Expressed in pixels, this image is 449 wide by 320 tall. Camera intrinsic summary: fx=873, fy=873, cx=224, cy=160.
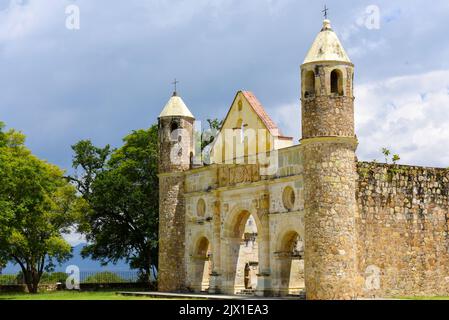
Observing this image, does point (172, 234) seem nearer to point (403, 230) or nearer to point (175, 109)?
point (175, 109)

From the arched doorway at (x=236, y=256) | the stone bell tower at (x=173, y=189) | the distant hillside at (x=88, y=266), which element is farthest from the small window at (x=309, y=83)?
the distant hillside at (x=88, y=266)

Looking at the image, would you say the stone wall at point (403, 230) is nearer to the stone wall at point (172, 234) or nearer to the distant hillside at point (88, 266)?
the stone wall at point (172, 234)

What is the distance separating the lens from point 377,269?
36500 millimetres

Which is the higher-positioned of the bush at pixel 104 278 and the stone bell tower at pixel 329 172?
the stone bell tower at pixel 329 172

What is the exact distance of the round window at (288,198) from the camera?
38.4 metres

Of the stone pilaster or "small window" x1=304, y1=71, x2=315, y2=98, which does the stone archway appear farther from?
"small window" x1=304, y1=71, x2=315, y2=98

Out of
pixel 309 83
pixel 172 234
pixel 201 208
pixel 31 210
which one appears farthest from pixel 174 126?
pixel 309 83

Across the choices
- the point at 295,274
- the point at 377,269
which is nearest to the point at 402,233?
the point at 377,269

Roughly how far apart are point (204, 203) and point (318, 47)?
1237cm

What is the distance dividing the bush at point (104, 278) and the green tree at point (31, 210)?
3.35 m

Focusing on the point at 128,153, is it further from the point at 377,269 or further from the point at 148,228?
the point at 377,269

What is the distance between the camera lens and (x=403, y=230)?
1479 inches

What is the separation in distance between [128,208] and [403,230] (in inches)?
914

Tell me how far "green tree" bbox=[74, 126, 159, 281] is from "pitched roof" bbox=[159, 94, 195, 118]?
8847mm
